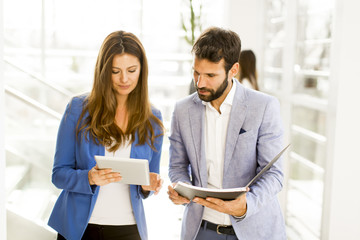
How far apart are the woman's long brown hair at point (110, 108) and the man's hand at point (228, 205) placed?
48 centimetres

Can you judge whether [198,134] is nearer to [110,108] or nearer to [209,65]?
[209,65]

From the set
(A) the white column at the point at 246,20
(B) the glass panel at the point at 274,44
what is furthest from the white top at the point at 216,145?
(A) the white column at the point at 246,20

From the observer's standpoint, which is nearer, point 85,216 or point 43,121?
point 85,216

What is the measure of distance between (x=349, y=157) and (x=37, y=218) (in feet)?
6.73

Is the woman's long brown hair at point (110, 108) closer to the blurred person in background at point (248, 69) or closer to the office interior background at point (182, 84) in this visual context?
the office interior background at point (182, 84)

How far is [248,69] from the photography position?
4141 millimetres

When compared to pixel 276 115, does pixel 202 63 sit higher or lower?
higher

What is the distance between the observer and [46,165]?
3.07 metres

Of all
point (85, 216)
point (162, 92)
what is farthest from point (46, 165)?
point (162, 92)

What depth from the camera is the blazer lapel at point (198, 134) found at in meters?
1.86

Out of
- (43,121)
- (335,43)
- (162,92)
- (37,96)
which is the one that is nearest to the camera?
(335,43)

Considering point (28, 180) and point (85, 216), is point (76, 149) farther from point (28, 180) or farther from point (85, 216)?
point (28, 180)

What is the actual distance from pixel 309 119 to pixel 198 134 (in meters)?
1.96

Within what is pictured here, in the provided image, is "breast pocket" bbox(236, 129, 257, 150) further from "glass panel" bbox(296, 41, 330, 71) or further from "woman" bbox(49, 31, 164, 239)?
"glass panel" bbox(296, 41, 330, 71)
